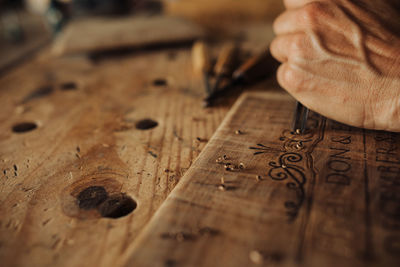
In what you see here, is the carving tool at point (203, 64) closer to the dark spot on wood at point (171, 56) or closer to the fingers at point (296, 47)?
the dark spot on wood at point (171, 56)

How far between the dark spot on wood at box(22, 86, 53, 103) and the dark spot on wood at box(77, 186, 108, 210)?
1.85 ft

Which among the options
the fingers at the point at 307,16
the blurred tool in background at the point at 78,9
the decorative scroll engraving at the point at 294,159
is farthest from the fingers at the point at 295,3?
the blurred tool in background at the point at 78,9

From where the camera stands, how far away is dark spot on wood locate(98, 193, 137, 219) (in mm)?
543

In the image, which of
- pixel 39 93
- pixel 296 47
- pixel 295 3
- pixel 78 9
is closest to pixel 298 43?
pixel 296 47

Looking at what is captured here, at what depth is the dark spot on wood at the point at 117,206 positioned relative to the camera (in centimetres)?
54

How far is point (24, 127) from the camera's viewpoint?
0.84 m

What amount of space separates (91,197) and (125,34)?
944 millimetres

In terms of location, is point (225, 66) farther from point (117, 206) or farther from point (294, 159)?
point (117, 206)

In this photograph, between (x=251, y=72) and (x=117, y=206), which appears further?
(x=251, y=72)

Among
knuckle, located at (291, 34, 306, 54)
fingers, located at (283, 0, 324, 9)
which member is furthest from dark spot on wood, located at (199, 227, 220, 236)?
fingers, located at (283, 0, 324, 9)

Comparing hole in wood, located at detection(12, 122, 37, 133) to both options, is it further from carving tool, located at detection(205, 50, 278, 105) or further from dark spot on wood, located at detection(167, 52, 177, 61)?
dark spot on wood, located at detection(167, 52, 177, 61)

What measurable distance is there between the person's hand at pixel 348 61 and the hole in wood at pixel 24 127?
65 centimetres

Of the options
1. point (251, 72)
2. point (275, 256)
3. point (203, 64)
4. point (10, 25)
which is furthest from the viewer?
point (10, 25)

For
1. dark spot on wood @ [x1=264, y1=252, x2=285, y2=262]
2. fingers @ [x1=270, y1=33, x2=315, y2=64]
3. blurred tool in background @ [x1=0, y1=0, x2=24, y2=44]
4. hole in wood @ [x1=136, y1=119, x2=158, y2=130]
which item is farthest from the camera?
blurred tool in background @ [x1=0, y1=0, x2=24, y2=44]
